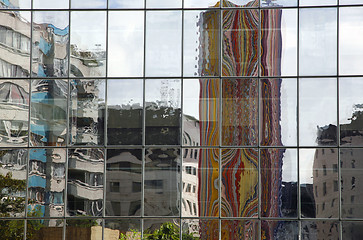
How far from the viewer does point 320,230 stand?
11.9 meters

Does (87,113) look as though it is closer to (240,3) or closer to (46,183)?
(46,183)

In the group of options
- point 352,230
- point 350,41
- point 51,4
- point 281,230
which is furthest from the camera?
point 51,4

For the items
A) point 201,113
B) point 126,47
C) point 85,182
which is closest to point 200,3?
point 126,47

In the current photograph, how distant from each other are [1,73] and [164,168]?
4.68 m

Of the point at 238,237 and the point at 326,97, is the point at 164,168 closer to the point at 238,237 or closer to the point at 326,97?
the point at 238,237

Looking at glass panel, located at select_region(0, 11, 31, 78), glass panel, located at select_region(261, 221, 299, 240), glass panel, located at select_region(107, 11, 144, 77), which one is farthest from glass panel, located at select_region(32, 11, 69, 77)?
Answer: glass panel, located at select_region(261, 221, 299, 240)

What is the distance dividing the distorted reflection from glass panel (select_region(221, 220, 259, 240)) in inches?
44.0

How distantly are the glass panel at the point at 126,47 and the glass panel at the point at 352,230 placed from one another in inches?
235

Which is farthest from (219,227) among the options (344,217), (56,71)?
(56,71)

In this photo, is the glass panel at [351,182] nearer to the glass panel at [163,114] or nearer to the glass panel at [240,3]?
the glass panel at [163,114]

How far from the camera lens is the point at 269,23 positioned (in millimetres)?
12539

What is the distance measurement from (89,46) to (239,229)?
18.7ft

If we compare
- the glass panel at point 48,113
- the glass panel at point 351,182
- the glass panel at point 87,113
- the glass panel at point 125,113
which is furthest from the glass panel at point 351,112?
the glass panel at point 48,113

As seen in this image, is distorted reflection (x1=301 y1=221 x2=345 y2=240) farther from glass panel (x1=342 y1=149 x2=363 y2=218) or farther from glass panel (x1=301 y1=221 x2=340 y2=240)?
glass panel (x1=342 y1=149 x2=363 y2=218)
